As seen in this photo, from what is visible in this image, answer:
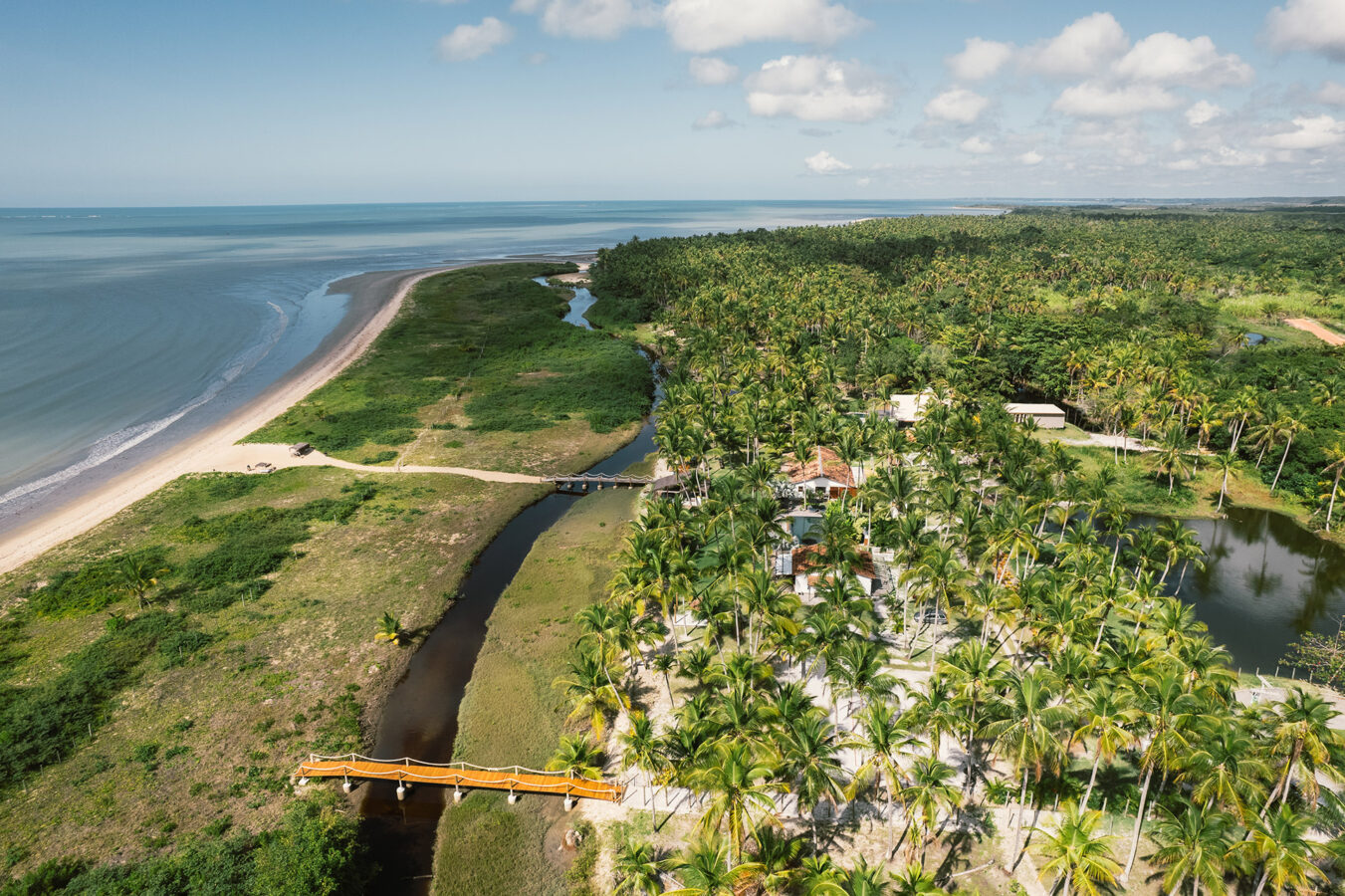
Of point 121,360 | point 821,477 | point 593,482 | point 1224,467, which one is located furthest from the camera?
point 121,360

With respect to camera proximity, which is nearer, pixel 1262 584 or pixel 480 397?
pixel 1262 584

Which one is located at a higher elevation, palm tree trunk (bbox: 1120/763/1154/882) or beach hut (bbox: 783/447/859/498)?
beach hut (bbox: 783/447/859/498)

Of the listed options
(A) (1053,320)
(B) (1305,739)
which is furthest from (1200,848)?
(A) (1053,320)

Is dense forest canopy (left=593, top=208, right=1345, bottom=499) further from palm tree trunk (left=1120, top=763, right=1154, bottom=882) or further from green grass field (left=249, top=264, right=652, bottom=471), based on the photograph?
palm tree trunk (left=1120, top=763, right=1154, bottom=882)

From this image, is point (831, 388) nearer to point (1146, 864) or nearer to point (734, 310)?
point (734, 310)

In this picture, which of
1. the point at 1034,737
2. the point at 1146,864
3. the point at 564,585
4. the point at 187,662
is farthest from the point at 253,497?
the point at 1146,864

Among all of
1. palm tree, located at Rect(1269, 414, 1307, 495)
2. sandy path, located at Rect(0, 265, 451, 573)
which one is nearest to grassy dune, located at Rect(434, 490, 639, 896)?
sandy path, located at Rect(0, 265, 451, 573)

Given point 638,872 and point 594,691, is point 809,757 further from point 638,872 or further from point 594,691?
point 594,691
